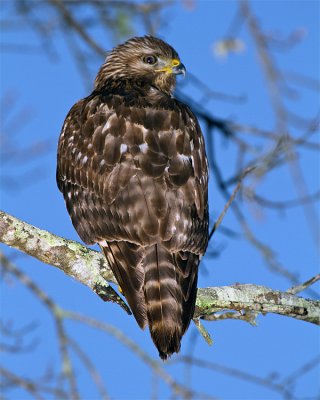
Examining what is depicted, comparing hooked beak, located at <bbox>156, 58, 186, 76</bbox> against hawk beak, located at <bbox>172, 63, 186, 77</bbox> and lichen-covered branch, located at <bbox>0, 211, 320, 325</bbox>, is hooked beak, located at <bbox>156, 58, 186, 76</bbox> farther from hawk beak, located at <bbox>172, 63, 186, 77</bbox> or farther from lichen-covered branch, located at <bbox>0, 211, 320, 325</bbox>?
lichen-covered branch, located at <bbox>0, 211, 320, 325</bbox>

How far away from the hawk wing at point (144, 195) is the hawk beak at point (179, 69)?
2.89ft

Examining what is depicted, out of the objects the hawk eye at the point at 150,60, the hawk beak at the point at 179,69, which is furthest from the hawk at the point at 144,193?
the hawk eye at the point at 150,60

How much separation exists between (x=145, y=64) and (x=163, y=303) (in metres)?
2.97

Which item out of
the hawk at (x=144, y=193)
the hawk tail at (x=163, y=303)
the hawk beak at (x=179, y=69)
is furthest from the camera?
the hawk beak at (x=179, y=69)

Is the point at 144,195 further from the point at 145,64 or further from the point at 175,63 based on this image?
the point at 145,64

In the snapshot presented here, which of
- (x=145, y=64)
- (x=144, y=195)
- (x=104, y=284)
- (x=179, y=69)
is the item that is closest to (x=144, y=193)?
(x=144, y=195)

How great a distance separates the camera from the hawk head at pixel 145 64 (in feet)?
23.5

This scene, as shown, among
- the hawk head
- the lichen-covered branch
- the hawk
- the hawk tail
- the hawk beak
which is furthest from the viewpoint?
the hawk head

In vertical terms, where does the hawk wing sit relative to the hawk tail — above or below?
above

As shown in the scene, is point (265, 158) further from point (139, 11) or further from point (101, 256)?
point (139, 11)

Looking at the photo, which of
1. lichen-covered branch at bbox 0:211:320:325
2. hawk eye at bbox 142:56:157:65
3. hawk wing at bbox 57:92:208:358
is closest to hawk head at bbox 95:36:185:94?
hawk eye at bbox 142:56:157:65

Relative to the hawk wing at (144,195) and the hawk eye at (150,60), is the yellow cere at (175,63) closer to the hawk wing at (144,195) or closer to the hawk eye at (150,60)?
the hawk eye at (150,60)

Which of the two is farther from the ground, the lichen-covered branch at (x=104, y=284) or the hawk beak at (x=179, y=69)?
the hawk beak at (x=179, y=69)

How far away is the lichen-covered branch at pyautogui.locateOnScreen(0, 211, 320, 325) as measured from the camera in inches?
207
